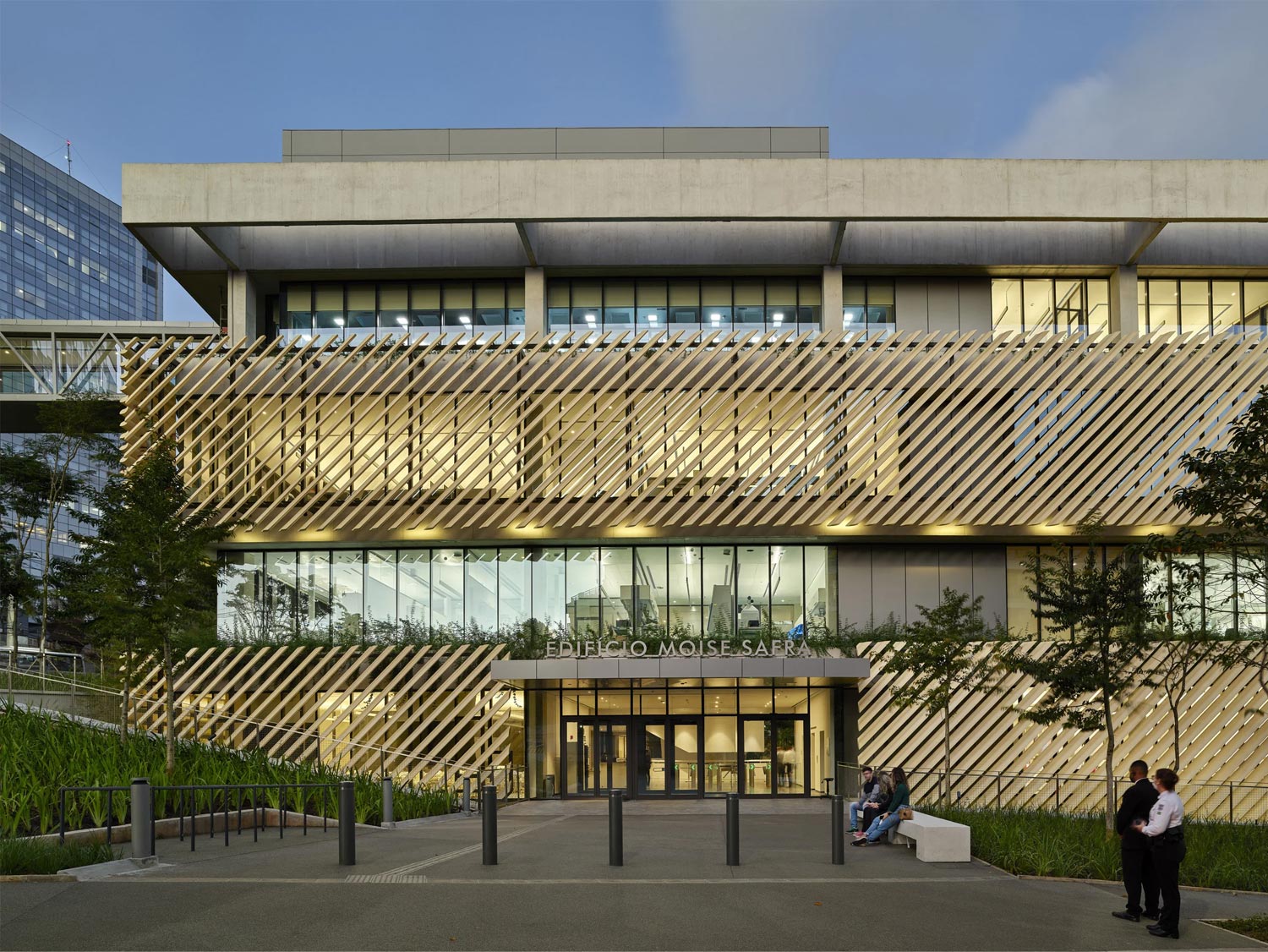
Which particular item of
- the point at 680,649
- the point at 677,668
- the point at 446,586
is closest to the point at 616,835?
the point at 677,668

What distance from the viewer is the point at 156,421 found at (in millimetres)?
28938

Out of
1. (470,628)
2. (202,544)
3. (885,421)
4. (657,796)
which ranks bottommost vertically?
(657,796)

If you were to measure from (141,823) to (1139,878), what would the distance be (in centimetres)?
996

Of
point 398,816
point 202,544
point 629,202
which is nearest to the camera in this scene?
point 398,816

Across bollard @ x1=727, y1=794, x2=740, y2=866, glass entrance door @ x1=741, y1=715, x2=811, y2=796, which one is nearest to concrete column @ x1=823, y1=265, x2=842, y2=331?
glass entrance door @ x1=741, y1=715, x2=811, y2=796

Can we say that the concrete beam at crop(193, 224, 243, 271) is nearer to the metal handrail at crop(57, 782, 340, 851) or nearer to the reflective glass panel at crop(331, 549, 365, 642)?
the reflective glass panel at crop(331, 549, 365, 642)

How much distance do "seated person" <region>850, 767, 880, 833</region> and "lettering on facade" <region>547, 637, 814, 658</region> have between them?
976 centimetres

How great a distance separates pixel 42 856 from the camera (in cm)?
1089

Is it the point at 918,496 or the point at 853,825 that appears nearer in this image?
the point at 853,825

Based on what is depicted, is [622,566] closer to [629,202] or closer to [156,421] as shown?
[629,202]

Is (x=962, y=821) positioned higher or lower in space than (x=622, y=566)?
lower

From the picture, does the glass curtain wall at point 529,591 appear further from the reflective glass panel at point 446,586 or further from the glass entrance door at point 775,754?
the glass entrance door at point 775,754

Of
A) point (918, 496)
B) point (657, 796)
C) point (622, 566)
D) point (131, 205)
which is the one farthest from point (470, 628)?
point (131, 205)

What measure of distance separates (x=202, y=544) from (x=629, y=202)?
1488 cm
